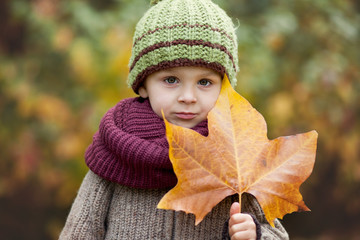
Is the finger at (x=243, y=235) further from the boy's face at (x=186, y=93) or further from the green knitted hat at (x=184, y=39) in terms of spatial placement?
the green knitted hat at (x=184, y=39)

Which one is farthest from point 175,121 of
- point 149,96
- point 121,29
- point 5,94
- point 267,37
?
point 5,94

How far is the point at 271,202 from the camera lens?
1425mm

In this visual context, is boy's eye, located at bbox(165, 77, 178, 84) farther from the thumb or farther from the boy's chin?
the thumb

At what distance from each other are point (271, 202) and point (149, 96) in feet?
1.98

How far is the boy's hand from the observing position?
1445mm

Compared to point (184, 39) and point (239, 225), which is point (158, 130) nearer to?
point (184, 39)

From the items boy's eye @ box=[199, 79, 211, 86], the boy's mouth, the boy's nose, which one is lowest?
the boy's mouth

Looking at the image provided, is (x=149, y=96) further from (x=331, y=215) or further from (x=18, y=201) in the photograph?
(x=331, y=215)

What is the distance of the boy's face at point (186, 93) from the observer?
163 cm

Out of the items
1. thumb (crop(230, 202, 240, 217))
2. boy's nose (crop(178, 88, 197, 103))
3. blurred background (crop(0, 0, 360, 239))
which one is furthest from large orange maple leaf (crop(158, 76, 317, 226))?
blurred background (crop(0, 0, 360, 239))

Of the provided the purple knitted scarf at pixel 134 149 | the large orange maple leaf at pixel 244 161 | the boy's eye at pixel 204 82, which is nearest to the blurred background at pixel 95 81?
the purple knitted scarf at pixel 134 149

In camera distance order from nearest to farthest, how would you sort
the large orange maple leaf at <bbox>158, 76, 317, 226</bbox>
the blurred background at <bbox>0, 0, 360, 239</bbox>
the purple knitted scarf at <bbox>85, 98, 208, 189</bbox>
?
the large orange maple leaf at <bbox>158, 76, 317, 226</bbox> → the purple knitted scarf at <bbox>85, 98, 208, 189</bbox> → the blurred background at <bbox>0, 0, 360, 239</bbox>

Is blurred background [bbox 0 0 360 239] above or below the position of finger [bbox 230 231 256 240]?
above

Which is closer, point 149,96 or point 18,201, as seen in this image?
point 149,96
